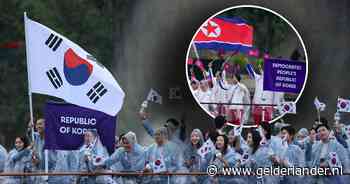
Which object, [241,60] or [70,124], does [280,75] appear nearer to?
[241,60]

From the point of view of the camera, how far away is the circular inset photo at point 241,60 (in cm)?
2714

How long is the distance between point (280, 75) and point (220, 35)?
379cm

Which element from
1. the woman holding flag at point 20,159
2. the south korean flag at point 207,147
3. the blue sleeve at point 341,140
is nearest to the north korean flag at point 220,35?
the blue sleeve at point 341,140

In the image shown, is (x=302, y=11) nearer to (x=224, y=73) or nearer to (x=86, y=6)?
(x=224, y=73)

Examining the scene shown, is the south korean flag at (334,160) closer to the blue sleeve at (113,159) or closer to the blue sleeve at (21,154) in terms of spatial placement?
the blue sleeve at (113,159)

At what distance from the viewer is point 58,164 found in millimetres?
21562

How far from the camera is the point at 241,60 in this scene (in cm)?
2812

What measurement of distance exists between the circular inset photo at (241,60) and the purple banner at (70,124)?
5.99 m

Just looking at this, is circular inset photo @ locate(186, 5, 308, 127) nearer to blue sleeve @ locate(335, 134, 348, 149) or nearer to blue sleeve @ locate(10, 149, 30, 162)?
blue sleeve @ locate(335, 134, 348, 149)

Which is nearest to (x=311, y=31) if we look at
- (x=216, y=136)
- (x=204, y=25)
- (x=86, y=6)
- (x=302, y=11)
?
(x=302, y=11)

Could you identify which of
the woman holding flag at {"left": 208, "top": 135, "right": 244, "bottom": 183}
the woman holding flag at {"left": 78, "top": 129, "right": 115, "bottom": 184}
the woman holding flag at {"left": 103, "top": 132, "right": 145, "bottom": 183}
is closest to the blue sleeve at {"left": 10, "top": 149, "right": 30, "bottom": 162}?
the woman holding flag at {"left": 78, "top": 129, "right": 115, "bottom": 184}

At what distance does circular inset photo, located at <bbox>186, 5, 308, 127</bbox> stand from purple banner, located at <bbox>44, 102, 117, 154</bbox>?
5.99m

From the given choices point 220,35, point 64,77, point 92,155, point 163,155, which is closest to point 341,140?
point 163,155

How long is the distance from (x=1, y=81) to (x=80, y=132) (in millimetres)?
11516
